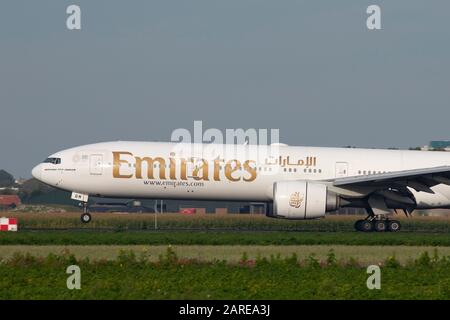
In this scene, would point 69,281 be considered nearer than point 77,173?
Yes

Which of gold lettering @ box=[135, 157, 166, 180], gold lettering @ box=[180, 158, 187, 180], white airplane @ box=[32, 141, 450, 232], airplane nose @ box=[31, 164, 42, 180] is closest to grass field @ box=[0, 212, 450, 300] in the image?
white airplane @ box=[32, 141, 450, 232]

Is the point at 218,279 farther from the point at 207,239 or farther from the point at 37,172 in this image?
the point at 37,172

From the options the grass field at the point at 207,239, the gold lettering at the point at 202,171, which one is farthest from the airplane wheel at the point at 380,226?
the gold lettering at the point at 202,171

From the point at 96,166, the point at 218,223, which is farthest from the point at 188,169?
the point at 218,223

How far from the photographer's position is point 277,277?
2106 cm

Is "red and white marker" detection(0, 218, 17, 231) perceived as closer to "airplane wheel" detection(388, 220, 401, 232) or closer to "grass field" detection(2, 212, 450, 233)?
"grass field" detection(2, 212, 450, 233)

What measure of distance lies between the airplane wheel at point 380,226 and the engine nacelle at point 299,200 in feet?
10.1

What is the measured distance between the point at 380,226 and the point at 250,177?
19.3 ft

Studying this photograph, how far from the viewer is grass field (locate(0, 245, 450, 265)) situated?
2675cm

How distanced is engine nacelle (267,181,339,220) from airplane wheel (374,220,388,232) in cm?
309

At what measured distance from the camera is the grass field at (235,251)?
26750 mm
